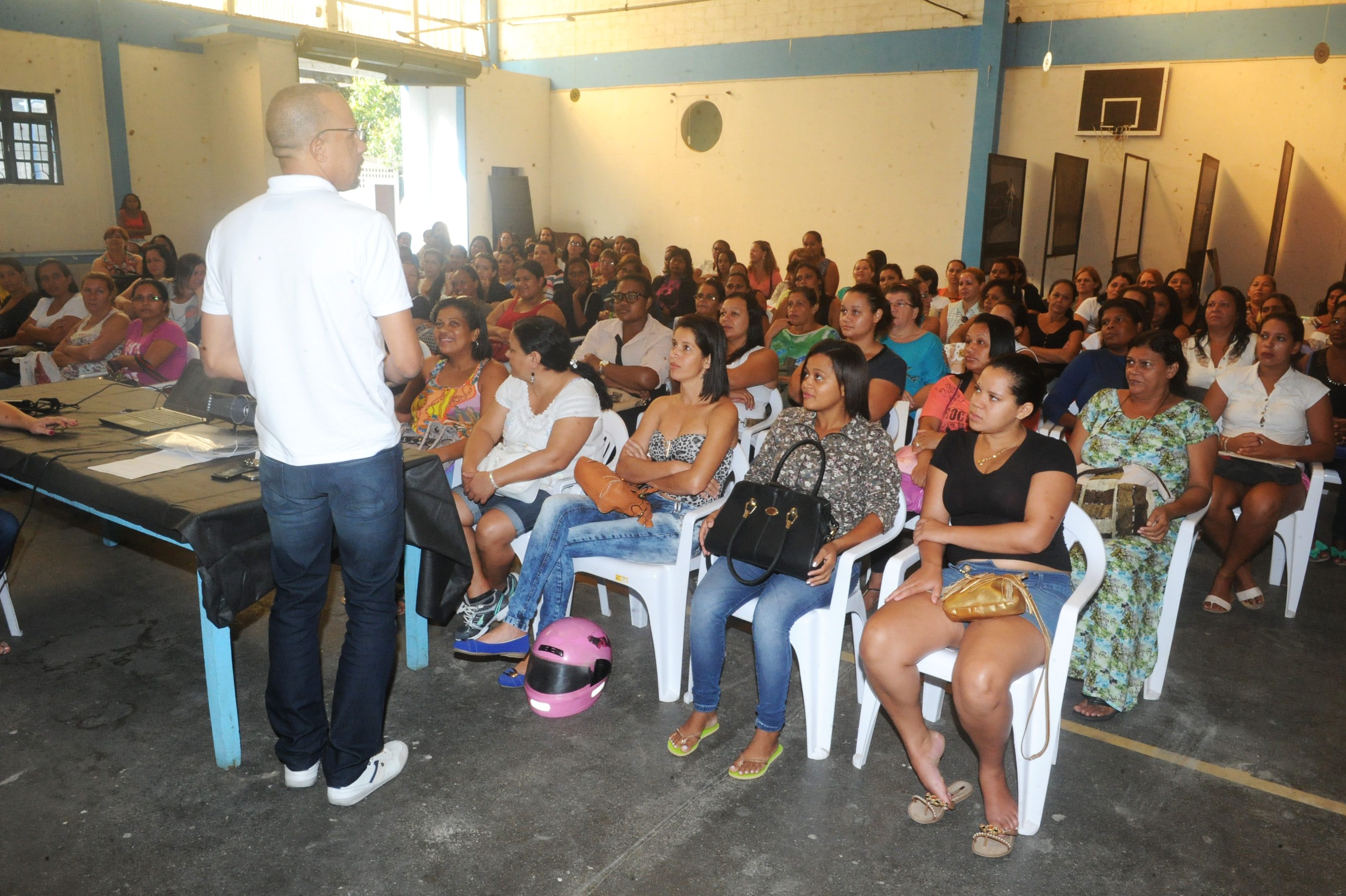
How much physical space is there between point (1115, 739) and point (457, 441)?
2424 millimetres

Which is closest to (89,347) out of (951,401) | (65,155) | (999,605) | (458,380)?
(458,380)

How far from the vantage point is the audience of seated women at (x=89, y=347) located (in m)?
5.11

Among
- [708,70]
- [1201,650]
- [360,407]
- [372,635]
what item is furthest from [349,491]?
[708,70]

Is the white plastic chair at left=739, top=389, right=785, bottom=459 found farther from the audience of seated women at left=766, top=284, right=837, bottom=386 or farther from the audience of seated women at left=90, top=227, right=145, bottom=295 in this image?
the audience of seated women at left=90, top=227, right=145, bottom=295

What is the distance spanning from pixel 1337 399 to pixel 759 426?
2.61 meters

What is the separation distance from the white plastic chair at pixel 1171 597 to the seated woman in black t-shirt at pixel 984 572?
1.87ft

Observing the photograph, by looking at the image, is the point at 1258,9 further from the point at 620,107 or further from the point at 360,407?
the point at 360,407

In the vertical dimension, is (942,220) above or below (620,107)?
below

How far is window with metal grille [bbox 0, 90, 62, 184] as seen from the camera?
9703 mm

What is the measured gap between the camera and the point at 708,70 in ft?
38.8

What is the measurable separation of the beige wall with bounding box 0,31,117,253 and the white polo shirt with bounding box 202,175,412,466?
387 inches

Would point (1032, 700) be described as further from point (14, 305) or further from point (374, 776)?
point (14, 305)

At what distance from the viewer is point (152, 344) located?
4879 millimetres

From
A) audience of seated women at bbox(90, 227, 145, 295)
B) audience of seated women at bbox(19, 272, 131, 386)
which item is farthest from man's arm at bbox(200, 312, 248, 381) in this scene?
audience of seated women at bbox(90, 227, 145, 295)
